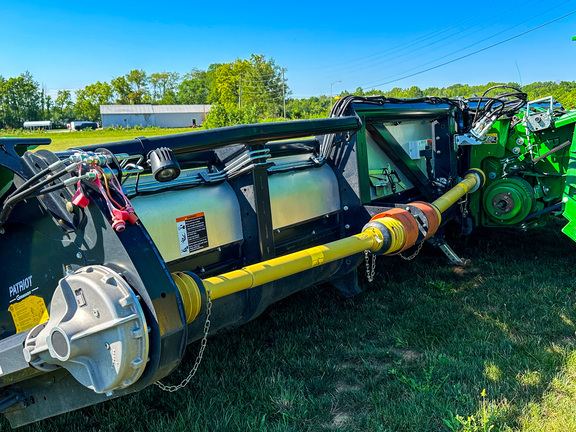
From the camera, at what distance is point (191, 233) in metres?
2.79

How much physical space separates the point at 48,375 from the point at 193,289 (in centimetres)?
77

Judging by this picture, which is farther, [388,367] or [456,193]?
[456,193]

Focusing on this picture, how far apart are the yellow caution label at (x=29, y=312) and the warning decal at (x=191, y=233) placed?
73 cm

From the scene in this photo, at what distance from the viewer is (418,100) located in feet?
15.3

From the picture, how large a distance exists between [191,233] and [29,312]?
852mm

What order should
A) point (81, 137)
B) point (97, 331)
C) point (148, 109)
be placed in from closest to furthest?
point (97, 331)
point (81, 137)
point (148, 109)

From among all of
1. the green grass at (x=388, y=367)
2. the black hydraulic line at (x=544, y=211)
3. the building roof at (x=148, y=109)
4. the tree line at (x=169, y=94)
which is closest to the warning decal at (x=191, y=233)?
the green grass at (x=388, y=367)

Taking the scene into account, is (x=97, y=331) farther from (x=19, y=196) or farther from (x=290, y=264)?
(x=290, y=264)

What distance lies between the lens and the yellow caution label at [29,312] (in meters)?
2.26

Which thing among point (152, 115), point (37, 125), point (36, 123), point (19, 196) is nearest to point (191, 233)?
point (19, 196)

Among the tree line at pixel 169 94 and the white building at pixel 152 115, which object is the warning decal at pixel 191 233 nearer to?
the tree line at pixel 169 94

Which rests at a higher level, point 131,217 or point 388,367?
point 131,217

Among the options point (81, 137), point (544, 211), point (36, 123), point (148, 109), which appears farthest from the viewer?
point (148, 109)

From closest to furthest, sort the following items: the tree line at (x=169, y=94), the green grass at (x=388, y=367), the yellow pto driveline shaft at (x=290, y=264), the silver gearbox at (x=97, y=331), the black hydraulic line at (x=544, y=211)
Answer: the silver gearbox at (x=97, y=331) → the yellow pto driveline shaft at (x=290, y=264) → the green grass at (x=388, y=367) → the black hydraulic line at (x=544, y=211) → the tree line at (x=169, y=94)
